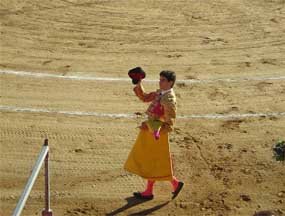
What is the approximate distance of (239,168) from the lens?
9820 millimetres

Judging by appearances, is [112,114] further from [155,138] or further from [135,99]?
[155,138]

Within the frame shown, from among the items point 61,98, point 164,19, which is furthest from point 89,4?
point 61,98

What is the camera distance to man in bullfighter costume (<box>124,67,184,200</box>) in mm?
8477

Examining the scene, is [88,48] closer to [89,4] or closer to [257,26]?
[89,4]

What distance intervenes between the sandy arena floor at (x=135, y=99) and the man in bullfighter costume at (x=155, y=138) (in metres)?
0.38

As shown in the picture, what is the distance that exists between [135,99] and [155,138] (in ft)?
10.3

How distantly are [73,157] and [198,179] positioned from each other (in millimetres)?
1686

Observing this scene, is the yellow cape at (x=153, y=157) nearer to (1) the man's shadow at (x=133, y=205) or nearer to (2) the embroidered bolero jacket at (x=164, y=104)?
(2) the embroidered bolero jacket at (x=164, y=104)

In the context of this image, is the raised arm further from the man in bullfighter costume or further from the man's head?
the man's head

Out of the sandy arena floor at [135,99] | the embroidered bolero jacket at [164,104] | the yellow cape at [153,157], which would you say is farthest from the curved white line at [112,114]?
the embroidered bolero jacket at [164,104]

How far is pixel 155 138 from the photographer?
8.64 meters

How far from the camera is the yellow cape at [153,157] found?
8.73 metres

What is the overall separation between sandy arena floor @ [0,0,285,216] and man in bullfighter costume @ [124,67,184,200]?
38cm

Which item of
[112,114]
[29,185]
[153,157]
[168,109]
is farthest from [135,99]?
[29,185]
